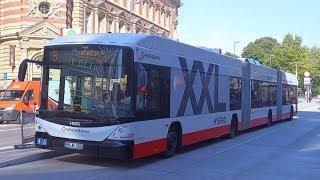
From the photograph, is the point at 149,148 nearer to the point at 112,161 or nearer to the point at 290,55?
the point at 112,161

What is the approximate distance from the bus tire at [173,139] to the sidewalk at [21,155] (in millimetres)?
2677

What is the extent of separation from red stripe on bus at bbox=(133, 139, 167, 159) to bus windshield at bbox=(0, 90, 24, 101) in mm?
15587

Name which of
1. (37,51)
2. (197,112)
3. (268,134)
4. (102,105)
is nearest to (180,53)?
(197,112)

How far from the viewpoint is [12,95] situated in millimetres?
27094

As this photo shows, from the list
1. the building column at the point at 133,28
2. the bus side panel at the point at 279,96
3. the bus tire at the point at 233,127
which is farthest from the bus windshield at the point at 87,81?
the building column at the point at 133,28

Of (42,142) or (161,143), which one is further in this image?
(161,143)

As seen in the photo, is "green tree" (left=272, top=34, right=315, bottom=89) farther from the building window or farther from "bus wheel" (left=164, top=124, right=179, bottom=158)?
"bus wheel" (left=164, top=124, right=179, bottom=158)

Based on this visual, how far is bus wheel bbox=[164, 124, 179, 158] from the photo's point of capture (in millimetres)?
13227

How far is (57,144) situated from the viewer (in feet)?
37.6

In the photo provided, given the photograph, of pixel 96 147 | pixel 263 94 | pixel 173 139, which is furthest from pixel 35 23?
pixel 96 147

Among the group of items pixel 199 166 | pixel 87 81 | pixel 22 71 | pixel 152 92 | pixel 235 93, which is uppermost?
pixel 22 71

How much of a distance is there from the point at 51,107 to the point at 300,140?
10903 mm

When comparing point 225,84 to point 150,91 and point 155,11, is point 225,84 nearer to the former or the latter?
point 150,91

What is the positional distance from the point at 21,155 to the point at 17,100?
593 inches
